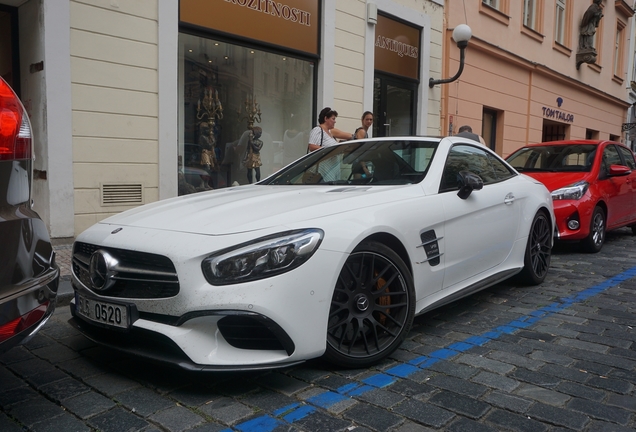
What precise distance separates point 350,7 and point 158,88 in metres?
4.35

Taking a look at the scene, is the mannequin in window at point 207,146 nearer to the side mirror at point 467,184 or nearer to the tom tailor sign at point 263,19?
the tom tailor sign at point 263,19

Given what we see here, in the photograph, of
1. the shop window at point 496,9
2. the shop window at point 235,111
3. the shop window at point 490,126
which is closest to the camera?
the shop window at point 235,111

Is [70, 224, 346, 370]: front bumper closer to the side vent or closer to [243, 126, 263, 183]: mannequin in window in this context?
the side vent

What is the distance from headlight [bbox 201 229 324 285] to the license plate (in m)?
0.49

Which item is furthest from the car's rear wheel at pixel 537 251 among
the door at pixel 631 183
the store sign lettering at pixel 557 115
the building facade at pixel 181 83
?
the store sign lettering at pixel 557 115

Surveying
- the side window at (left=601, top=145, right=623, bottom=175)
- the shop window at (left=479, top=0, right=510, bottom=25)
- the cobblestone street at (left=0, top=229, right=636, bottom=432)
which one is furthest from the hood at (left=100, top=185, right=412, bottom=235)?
A: the shop window at (left=479, top=0, right=510, bottom=25)

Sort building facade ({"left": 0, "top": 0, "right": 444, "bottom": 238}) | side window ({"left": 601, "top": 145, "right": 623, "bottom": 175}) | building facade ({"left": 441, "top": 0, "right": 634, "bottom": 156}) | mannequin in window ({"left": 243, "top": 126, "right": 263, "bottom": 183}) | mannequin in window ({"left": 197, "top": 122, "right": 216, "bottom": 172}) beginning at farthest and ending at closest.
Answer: building facade ({"left": 441, "top": 0, "right": 634, "bottom": 156})
mannequin in window ({"left": 243, "top": 126, "right": 263, "bottom": 183})
mannequin in window ({"left": 197, "top": 122, "right": 216, "bottom": 172})
side window ({"left": 601, "top": 145, "right": 623, "bottom": 175})
building facade ({"left": 0, "top": 0, "right": 444, "bottom": 238})

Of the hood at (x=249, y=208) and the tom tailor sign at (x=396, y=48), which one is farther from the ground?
the tom tailor sign at (x=396, y=48)

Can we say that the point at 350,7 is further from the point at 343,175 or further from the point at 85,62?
the point at 343,175

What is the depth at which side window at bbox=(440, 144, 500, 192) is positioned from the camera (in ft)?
12.9

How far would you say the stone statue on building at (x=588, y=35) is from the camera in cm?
1891

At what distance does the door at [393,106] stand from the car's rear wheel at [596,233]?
197 inches

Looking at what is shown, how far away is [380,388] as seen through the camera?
2805 millimetres

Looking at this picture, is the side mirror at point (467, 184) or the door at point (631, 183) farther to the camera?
the door at point (631, 183)
